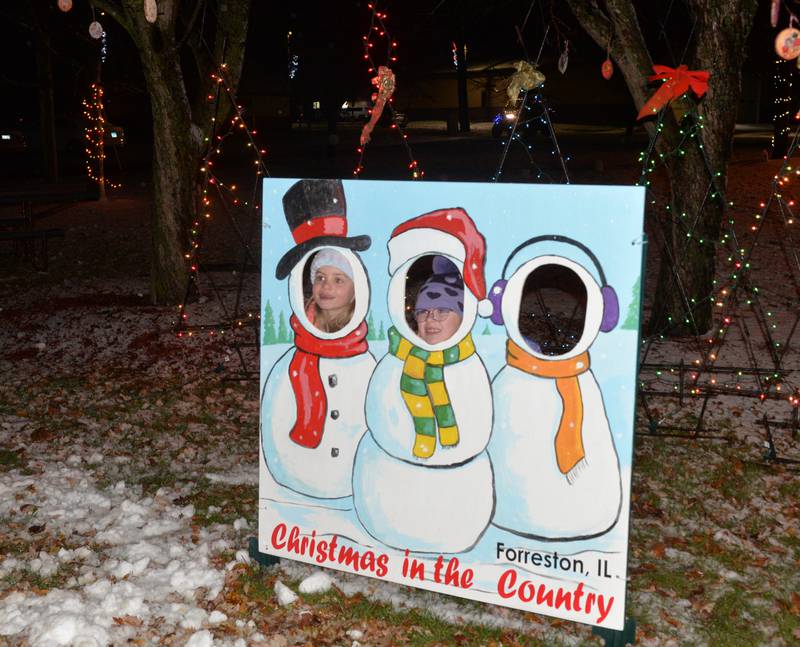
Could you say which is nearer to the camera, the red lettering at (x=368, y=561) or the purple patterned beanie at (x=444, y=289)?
the purple patterned beanie at (x=444, y=289)

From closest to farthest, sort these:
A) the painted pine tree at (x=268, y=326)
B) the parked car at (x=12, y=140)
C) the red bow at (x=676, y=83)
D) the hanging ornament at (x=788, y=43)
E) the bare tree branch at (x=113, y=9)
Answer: the painted pine tree at (x=268, y=326), the hanging ornament at (x=788, y=43), the red bow at (x=676, y=83), the bare tree branch at (x=113, y=9), the parked car at (x=12, y=140)

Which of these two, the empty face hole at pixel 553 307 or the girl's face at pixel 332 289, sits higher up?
the girl's face at pixel 332 289

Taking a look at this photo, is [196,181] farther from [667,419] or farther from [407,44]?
[407,44]

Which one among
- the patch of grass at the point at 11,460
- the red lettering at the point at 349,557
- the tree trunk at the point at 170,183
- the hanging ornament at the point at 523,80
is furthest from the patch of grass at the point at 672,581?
the tree trunk at the point at 170,183

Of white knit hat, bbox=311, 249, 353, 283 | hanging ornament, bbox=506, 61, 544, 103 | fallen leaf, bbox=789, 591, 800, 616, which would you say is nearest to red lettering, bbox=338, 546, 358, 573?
white knit hat, bbox=311, 249, 353, 283

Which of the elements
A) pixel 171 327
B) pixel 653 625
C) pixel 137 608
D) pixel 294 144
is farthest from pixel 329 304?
pixel 294 144

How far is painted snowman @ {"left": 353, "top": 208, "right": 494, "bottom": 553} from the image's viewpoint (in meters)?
3.35

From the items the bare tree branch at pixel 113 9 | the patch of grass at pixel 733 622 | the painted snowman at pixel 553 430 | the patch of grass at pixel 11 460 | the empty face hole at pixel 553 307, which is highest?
the bare tree branch at pixel 113 9

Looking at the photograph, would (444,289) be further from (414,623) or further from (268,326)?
(414,623)

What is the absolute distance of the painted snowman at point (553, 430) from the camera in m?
3.16

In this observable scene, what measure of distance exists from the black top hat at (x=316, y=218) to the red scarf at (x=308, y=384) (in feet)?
0.95

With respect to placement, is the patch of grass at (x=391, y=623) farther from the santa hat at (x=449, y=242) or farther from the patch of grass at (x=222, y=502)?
the santa hat at (x=449, y=242)

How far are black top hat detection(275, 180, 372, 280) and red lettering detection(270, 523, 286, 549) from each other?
1081mm

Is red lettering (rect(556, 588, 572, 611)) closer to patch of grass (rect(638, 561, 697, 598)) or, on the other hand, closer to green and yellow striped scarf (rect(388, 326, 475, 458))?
green and yellow striped scarf (rect(388, 326, 475, 458))
